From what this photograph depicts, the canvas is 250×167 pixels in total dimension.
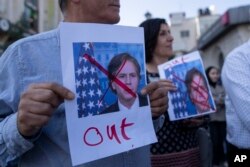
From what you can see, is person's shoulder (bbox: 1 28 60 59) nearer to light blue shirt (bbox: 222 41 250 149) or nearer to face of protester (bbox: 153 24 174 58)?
light blue shirt (bbox: 222 41 250 149)

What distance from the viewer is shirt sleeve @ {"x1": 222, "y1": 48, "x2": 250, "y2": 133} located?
1.90 m

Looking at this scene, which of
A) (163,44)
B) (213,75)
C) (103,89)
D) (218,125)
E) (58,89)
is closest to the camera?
(58,89)

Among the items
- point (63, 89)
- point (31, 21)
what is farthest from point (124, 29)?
point (31, 21)

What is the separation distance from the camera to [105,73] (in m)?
1.11

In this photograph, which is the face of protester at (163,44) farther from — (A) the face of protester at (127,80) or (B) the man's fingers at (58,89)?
(B) the man's fingers at (58,89)

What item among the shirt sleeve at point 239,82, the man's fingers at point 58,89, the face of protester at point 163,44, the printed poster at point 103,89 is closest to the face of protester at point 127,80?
the printed poster at point 103,89

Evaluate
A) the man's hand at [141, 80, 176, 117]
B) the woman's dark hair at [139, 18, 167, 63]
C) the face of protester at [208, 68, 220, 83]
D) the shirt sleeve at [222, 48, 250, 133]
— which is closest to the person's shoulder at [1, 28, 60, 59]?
the man's hand at [141, 80, 176, 117]

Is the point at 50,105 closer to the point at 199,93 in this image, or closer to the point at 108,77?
the point at 108,77

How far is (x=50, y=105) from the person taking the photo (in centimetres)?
100

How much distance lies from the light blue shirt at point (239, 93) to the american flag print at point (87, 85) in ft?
3.49

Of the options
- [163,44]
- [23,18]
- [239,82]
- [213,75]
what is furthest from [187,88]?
[23,18]

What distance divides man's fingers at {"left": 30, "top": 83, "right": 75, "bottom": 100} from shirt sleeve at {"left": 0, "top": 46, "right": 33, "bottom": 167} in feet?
0.50

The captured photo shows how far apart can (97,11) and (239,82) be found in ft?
3.22

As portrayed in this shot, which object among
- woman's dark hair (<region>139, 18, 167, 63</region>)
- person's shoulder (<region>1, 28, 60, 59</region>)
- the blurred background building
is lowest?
person's shoulder (<region>1, 28, 60, 59</region>)
